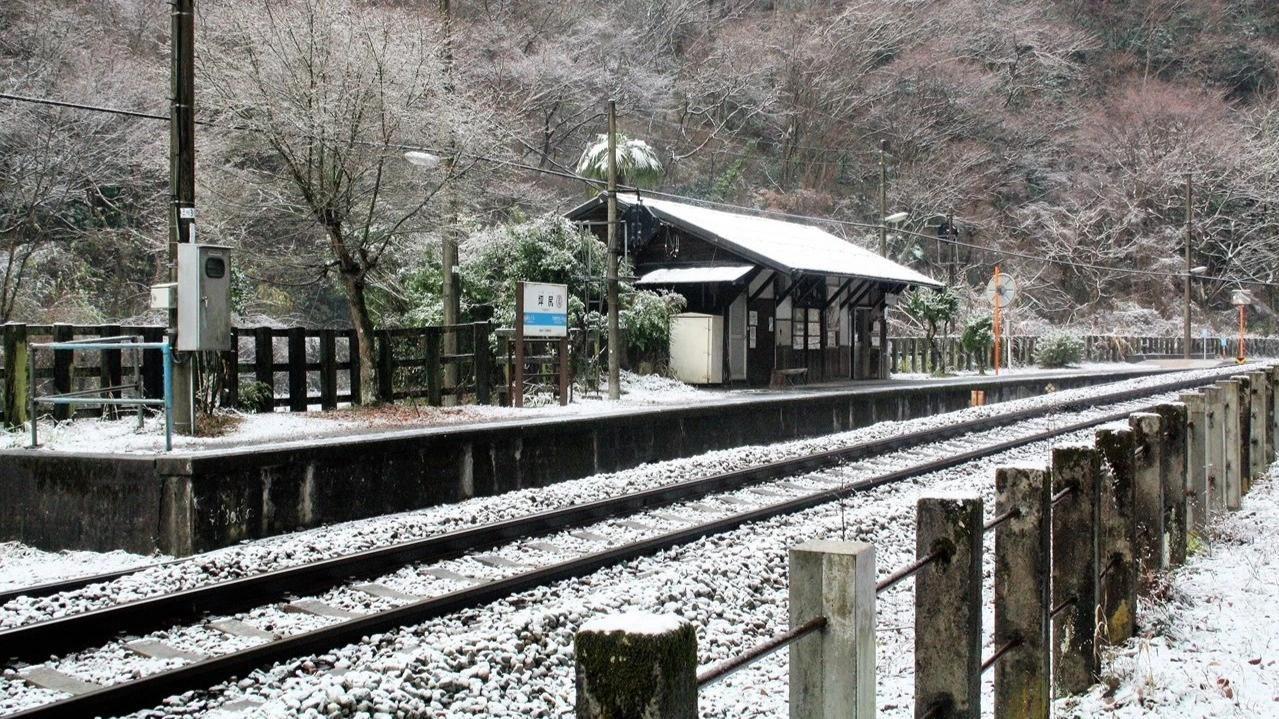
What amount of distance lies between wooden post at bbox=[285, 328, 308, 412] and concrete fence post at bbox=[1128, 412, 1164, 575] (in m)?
12.4

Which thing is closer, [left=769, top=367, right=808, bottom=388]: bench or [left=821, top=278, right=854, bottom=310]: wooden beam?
[left=769, top=367, right=808, bottom=388]: bench

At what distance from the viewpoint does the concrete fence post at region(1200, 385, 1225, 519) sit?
8.00 m

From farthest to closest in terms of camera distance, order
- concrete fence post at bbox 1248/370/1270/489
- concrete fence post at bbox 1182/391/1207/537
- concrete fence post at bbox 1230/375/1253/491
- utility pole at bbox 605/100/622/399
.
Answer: utility pole at bbox 605/100/622/399 → concrete fence post at bbox 1248/370/1270/489 → concrete fence post at bbox 1230/375/1253/491 → concrete fence post at bbox 1182/391/1207/537

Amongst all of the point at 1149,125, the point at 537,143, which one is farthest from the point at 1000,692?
the point at 1149,125

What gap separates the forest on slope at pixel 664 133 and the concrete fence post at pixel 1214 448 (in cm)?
1265

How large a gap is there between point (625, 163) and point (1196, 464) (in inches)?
1026

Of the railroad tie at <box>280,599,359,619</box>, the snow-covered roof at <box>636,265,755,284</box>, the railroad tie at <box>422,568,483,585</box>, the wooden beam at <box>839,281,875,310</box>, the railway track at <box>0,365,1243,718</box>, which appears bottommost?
the railroad tie at <box>280,599,359,619</box>

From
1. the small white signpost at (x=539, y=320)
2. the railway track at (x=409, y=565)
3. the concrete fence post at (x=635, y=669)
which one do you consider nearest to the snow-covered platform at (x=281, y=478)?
the railway track at (x=409, y=565)

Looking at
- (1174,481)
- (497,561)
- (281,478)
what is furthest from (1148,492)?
(281,478)

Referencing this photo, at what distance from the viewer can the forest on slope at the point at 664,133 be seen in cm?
1795

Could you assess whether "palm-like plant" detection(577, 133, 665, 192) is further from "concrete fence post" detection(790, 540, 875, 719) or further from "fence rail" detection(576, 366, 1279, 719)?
"concrete fence post" detection(790, 540, 875, 719)

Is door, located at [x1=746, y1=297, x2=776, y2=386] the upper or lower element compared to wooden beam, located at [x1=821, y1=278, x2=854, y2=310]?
lower

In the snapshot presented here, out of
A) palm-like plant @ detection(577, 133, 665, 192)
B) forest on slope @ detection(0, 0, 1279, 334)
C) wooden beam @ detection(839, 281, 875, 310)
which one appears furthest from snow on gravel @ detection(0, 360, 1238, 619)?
palm-like plant @ detection(577, 133, 665, 192)

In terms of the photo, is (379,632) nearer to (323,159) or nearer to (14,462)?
(14,462)
